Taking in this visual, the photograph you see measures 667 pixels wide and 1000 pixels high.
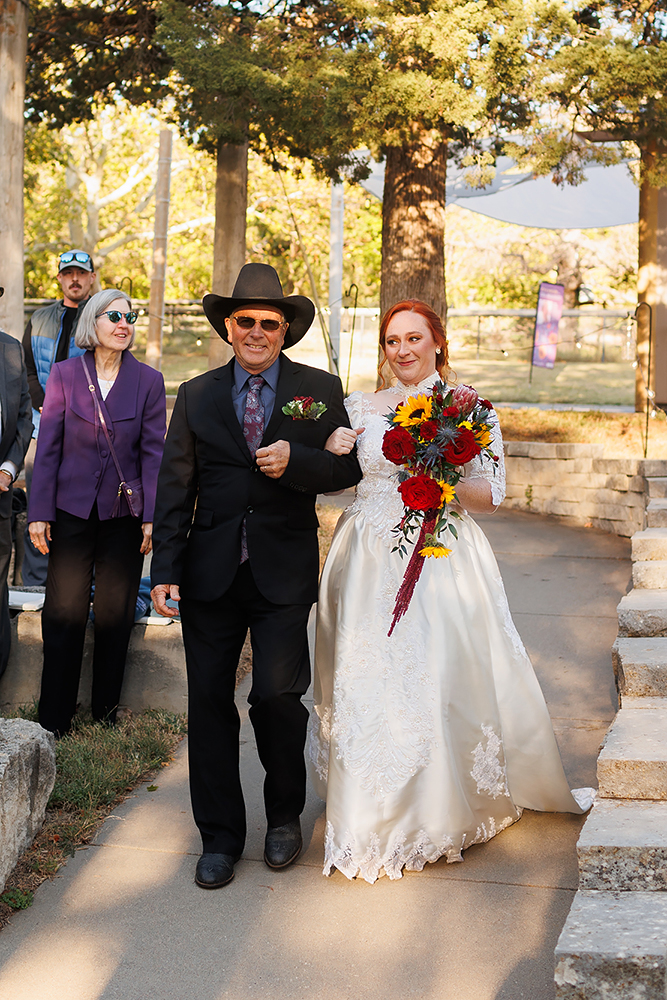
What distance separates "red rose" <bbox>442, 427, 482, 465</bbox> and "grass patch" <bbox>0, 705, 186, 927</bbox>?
2095 mm

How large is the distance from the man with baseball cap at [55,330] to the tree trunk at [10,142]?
283 centimetres

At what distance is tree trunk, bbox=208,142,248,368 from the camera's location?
42.6 ft

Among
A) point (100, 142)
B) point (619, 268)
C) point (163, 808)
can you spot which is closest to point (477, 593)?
point (163, 808)

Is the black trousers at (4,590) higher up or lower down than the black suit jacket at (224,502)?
lower down

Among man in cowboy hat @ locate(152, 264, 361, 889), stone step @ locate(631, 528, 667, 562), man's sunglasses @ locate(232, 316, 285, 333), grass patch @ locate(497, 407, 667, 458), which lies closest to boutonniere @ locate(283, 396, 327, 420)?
man in cowboy hat @ locate(152, 264, 361, 889)

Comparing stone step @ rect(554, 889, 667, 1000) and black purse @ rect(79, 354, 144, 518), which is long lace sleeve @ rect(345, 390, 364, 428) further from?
stone step @ rect(554, 889, 667, 1000)

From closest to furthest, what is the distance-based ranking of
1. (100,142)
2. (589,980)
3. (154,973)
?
1. (589,980)
2. (154,973)
3. (100,142)

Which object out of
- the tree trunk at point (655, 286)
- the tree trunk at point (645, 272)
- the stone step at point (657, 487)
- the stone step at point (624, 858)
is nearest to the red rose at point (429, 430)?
the stone step at point (624, 858)

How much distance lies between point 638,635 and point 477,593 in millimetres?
1302

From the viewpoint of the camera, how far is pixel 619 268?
41156 mm

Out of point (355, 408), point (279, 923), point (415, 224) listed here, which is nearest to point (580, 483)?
point (415, 224)

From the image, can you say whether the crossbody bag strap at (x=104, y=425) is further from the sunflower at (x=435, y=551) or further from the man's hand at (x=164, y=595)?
the sunflower at (x=435, y=551)

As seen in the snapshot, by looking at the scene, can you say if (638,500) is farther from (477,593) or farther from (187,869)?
(187,869)

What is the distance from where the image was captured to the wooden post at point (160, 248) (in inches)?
623
